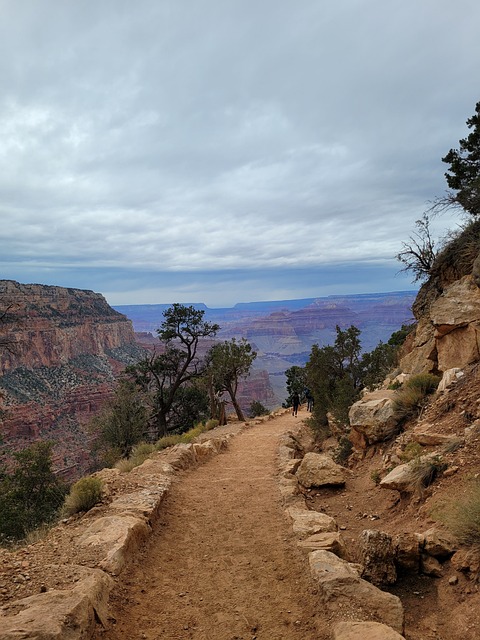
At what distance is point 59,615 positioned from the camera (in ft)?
12.4

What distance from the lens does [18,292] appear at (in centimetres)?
7919

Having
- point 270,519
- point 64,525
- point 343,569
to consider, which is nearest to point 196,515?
point 270,519

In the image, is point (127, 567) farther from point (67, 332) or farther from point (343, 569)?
point (67, 332)

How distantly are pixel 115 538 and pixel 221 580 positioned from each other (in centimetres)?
173

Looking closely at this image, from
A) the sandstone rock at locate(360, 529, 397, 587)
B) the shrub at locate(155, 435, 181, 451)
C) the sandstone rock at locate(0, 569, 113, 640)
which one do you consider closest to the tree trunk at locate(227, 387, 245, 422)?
the shrub at locate(155, 435, 181, 451)

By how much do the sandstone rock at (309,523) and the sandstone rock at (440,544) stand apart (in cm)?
198

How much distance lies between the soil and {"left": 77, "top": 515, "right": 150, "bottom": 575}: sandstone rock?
195 mm

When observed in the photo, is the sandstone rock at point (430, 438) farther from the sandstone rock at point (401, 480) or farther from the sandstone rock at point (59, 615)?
the sandstone rock at point (59, 615)

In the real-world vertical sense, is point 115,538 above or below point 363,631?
below

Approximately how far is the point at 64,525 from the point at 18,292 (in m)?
82.8

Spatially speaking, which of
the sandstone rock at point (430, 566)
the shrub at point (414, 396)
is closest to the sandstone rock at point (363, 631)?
the sandstone rock at point (430, 566)

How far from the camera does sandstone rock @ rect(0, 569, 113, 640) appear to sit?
3500 mm

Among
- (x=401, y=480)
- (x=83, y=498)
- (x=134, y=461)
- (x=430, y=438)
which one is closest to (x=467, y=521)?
(x=401, y=480)

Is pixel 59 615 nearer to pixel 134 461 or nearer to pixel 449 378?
pixel 449 378
